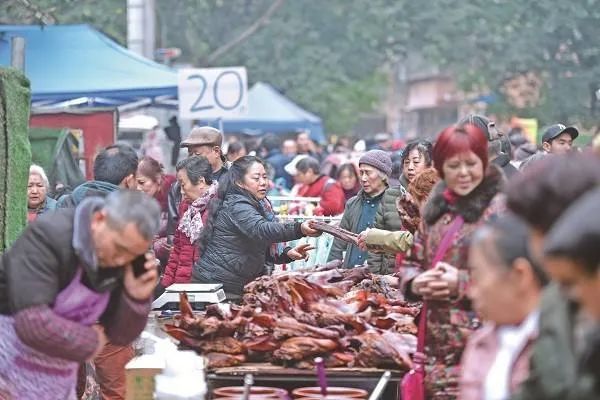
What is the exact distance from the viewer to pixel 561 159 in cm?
446

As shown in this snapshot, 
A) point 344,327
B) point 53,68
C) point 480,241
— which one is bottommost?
point 344,327

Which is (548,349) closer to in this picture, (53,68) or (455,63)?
(53,68)

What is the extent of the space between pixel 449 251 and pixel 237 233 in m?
4.07

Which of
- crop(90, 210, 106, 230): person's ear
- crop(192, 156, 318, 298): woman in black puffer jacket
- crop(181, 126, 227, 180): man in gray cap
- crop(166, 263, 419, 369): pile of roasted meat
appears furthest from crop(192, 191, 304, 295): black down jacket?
crop(90, 210, 106, 230): person's ear

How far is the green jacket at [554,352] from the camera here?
Answer: 13.7 feet

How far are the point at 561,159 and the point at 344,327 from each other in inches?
139

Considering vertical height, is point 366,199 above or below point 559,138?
below

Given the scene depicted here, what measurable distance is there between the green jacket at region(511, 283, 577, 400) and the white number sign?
46.0 feet

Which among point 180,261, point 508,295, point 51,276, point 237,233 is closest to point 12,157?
point 237,233

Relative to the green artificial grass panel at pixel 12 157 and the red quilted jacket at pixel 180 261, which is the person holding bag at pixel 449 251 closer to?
the green artificial grass panel at pixel 12 157

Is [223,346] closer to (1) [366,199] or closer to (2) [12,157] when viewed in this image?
(2) [12,157]

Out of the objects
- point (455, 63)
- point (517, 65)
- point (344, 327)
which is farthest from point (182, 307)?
point (455, 63)

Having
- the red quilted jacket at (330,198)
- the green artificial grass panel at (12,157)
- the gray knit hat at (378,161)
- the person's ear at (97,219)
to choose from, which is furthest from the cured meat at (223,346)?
the red quilted jacket at (330,198)

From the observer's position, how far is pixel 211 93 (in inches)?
731
